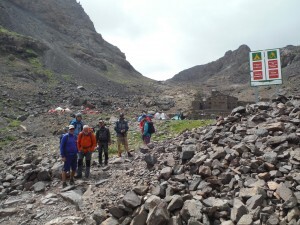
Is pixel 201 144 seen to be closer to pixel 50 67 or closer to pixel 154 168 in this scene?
pixel 154 168

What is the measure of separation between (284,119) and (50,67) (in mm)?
58155

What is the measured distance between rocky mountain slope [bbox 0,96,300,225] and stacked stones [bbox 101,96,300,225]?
0.07 ft

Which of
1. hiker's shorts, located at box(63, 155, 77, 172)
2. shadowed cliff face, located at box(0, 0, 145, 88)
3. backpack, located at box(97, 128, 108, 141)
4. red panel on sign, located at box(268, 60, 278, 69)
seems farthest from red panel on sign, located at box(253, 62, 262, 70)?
shadowed cliff face, located at box(0, 0, 145, 88)

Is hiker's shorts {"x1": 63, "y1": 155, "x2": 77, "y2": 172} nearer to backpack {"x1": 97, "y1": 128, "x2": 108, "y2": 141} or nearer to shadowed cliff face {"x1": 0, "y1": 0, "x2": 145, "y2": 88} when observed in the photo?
backpack {"x1": 97, "y1": 128, "x2": 108, "y2": 141}

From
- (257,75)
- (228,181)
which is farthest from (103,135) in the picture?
(257,75)

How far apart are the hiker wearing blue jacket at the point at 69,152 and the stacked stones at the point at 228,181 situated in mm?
2196

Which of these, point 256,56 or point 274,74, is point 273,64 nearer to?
point 274,74

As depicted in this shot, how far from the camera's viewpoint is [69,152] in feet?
37.5

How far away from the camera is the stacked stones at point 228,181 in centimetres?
751

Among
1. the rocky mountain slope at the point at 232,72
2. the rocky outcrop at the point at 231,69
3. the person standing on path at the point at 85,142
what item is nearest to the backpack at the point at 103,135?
the person standing on path at the point at 85,142

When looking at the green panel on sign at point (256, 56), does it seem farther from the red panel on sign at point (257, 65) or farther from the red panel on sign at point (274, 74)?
the red panel on sign at point (274, 74)

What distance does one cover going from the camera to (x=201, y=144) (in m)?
11.0

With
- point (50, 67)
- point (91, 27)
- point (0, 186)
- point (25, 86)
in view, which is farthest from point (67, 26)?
point (0, 186)

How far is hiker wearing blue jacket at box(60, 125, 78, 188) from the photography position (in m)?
11.3
